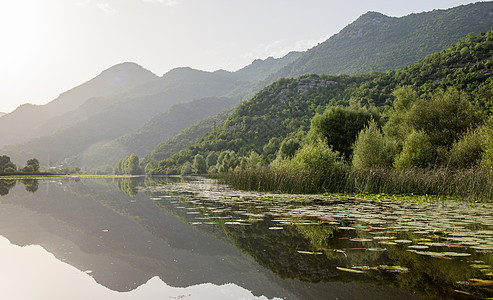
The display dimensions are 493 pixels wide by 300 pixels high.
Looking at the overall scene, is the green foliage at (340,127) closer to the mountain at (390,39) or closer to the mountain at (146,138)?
the mountain at (390,39)

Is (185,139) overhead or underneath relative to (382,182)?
overhead

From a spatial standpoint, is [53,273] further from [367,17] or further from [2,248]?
[367,17]

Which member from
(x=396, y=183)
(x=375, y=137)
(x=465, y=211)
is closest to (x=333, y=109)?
(x=375, y=137)

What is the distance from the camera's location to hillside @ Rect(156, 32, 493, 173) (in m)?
56.4

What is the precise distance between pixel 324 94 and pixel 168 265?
86669mm

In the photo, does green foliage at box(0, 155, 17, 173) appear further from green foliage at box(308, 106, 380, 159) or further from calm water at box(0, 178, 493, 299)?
calm water at box(0, 178, 493, 299)

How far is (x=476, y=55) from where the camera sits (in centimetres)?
6000

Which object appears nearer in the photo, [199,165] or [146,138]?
[199,165]

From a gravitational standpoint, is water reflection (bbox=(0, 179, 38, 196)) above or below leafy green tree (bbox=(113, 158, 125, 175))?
above

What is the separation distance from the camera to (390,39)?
126 meters

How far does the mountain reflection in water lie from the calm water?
17 mm

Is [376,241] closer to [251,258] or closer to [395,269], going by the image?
[395,269]

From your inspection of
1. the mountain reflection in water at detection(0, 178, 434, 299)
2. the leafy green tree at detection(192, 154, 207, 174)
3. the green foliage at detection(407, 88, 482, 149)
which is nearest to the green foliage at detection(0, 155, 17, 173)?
the leafy green tree at detection(192, 154, 207, 174)

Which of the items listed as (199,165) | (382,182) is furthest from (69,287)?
(199,165)
